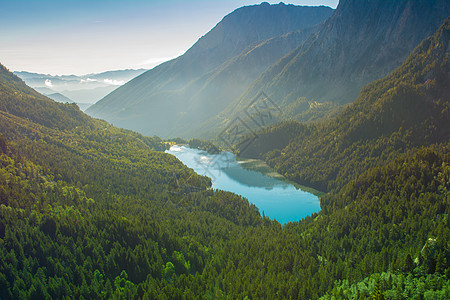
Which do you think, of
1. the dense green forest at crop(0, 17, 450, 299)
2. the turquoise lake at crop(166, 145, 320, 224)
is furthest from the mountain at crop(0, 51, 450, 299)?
the turquoise lake at crop(166, 145, 320, 224)

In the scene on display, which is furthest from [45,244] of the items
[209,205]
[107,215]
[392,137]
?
[392,137]

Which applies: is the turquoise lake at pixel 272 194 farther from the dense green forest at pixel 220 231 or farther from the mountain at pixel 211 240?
the mountain at pixel 211 240

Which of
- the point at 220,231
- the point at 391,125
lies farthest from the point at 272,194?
the point at 391,125

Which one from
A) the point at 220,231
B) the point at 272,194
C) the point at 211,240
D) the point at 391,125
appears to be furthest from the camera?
the point at 391,125

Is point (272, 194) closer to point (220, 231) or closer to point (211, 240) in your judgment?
point (220, 231)

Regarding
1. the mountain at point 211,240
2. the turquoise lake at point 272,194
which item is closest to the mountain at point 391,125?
the turquoise lake at point 272,194

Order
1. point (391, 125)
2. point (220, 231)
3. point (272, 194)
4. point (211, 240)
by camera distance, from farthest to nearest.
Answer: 1. point (391, 125)
2. point (272, 194)
3. point (220, 231)
4. point (211, 240)
